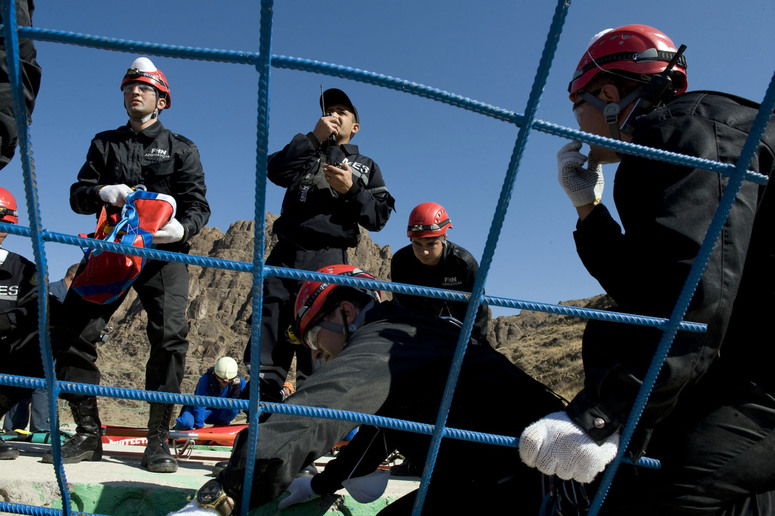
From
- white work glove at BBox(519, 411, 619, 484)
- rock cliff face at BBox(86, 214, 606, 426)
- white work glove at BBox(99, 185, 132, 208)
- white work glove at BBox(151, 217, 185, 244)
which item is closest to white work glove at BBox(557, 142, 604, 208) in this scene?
white work glove at BBox(519, 411, 619, 484)

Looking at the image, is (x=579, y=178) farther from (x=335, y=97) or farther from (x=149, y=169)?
(x=149, y=169)

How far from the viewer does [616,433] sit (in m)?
1.43

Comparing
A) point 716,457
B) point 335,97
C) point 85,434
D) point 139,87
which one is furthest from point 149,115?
point 716,457

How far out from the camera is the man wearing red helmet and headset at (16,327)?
3.92 meters

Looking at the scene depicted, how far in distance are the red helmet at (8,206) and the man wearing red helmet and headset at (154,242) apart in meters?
1.73

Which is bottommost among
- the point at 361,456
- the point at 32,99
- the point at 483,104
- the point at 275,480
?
the point at 361,456

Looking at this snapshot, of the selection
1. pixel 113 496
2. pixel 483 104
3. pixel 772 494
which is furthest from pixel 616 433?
pixel 113 496

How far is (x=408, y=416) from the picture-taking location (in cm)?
198

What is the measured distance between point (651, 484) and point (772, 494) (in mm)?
314

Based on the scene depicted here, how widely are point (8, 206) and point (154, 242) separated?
8.70 ft

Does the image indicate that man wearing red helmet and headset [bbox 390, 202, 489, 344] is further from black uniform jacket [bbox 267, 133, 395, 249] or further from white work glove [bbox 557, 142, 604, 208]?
white work glove [bbox 557, 142, 604, 208]

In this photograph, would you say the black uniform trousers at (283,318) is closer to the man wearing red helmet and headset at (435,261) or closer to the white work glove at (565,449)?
the man wearing red helmet and headset at (435,261)

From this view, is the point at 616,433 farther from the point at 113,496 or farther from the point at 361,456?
the point at 113,496

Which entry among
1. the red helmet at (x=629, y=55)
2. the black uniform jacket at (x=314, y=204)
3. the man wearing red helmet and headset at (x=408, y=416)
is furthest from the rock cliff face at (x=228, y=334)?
the man wearing red helmet and headset at (x=408, y=416)
